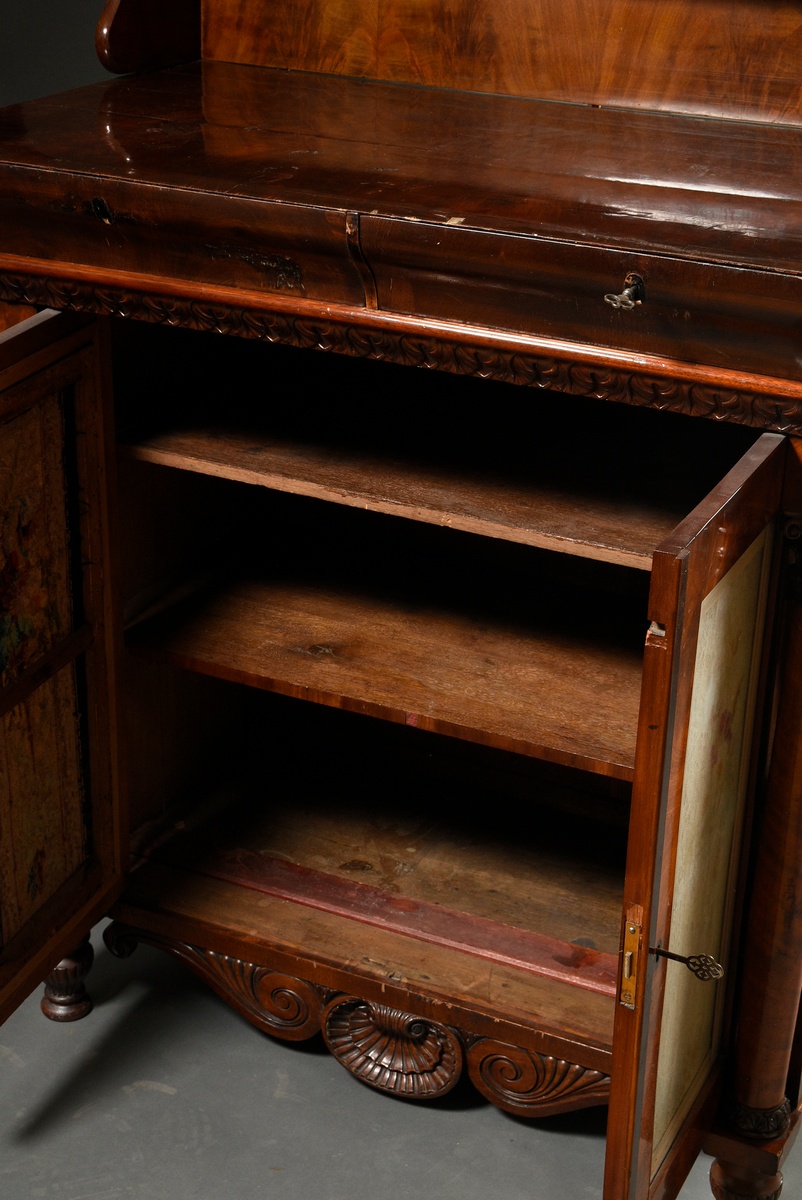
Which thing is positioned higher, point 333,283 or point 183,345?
point 333,283

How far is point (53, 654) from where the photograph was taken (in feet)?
6.05

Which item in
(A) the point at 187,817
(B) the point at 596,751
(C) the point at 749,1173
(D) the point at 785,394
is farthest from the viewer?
(A) the point at 187,817

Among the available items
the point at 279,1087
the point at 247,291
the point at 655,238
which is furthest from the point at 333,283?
the point at 279,1087

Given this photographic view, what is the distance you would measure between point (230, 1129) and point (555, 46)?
4.62 feet

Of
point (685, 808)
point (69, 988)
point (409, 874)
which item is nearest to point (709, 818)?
point (685, 808)

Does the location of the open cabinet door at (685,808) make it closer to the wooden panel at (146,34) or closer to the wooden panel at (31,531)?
the wooden panel at (31,531)

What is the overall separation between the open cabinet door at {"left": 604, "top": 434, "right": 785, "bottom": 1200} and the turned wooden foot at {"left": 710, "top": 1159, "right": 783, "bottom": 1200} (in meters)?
0.15

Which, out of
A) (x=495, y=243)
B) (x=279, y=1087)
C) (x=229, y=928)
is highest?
(x=495, y=243)

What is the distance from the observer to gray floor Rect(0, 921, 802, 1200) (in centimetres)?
188

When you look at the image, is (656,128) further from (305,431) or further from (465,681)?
(465,681)

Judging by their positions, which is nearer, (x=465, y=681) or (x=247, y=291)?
(x=247, y=291)

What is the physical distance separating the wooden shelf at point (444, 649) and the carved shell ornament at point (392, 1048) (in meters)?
0.44

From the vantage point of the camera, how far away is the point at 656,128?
1.70 m

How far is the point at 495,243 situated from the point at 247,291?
29 cm
